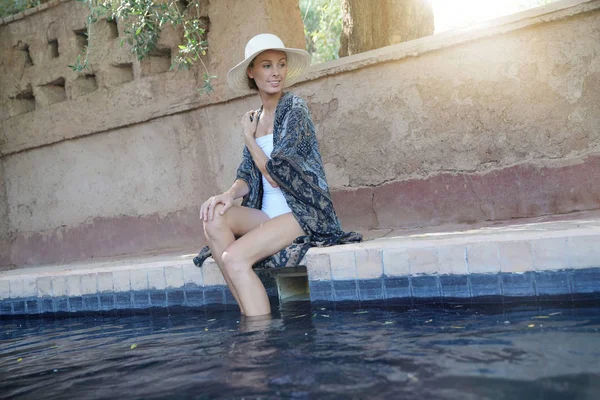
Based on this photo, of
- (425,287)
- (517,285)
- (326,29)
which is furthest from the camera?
(326,29)

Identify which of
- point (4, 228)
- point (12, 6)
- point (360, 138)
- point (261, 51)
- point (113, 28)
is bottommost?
point (4, 228)

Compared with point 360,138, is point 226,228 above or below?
below

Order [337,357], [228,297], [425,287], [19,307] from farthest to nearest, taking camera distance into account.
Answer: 1. [19,307]
2. [228,297]
3. [425,287]
4. [337,357]

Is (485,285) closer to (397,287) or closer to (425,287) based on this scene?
(425,287)

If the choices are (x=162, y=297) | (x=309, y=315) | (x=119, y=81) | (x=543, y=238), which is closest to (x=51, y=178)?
(x=119, y=81)

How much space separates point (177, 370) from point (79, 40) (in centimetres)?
573

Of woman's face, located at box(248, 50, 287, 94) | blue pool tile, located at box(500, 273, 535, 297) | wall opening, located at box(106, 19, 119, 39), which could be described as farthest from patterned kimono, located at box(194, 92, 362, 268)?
wall opening, located at box(106, 19, 119, 39)

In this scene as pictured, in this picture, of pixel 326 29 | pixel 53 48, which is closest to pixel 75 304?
pixel 53 48

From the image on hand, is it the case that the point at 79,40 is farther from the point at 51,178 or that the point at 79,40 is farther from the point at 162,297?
the point at 162,297

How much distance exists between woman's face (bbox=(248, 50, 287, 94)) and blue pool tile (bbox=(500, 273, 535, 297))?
6.23 feet

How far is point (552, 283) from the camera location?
3719mm

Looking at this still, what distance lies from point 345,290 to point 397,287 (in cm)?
37

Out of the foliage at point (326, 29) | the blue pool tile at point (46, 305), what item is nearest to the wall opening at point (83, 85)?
the blue pool tile at point (46, 305)

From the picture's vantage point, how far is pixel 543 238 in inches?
146
